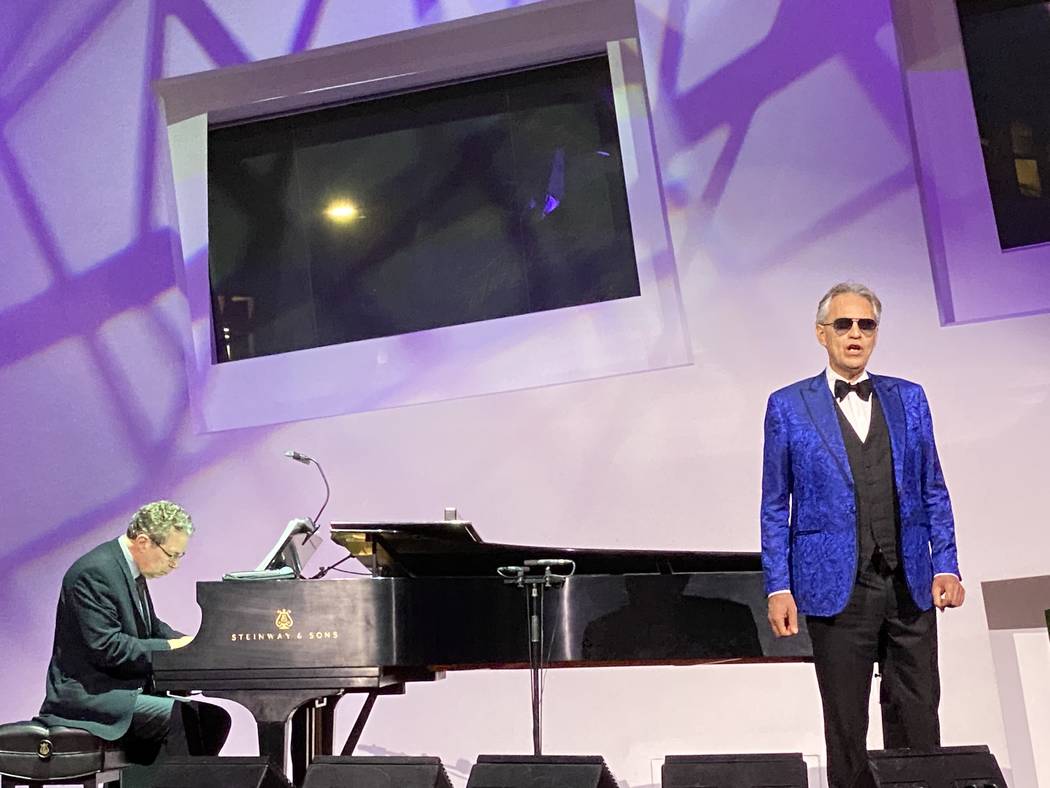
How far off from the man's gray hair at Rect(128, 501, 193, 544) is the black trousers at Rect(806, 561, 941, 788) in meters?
2.32

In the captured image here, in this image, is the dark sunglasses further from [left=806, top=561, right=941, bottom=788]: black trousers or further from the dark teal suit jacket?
the dark teal suit jacket

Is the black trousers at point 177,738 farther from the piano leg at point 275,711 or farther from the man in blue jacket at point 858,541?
the man in blue jacket at point 858,541

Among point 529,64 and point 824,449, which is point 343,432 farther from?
point 824,449

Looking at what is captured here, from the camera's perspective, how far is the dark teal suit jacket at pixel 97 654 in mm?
3814

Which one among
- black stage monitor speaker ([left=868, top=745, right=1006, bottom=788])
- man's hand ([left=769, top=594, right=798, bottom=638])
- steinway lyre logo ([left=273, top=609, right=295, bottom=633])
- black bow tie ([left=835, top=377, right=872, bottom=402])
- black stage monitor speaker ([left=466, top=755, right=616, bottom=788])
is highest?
black bow tie ([left=835, top=377, right=872, bottom=402])

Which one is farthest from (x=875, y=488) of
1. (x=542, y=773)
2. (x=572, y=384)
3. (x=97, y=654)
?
(x=97, y=654)

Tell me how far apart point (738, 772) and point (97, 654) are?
7.32ft

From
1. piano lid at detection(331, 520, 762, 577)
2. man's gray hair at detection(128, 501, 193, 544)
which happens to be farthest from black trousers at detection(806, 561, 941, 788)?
man's gray hair at detection(128, 501, 193, 544)

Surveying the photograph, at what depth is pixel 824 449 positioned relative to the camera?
288 centimetres

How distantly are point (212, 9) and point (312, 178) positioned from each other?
89 cm

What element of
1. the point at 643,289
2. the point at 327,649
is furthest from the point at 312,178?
the point at 327,649

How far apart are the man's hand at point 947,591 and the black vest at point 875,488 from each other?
11 cm

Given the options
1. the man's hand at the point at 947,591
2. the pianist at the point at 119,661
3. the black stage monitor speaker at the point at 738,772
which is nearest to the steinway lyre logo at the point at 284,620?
the pianist at the point at 119,661

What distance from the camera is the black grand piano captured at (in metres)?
3.39
